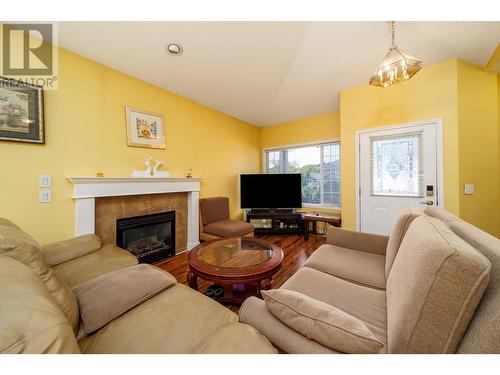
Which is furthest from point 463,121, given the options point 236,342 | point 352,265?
point 236,342

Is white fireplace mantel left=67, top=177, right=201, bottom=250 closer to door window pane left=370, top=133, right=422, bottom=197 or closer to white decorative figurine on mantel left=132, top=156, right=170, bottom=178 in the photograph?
white decorative figurine on mantel left=132, top=156, right=170, bottom=178

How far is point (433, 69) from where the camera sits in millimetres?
2230

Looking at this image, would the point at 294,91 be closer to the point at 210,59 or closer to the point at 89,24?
the point at 210,59

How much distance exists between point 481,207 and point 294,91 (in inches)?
110

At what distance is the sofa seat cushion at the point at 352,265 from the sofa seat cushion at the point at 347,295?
90mm

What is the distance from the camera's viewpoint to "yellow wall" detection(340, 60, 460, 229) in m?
2.14

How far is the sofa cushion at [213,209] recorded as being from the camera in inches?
128

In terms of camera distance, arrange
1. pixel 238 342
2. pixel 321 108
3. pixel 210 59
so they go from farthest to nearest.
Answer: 1. pixel 321 108
2. pixel 210 59
3. pixel 238 342

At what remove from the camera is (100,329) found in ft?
2.93

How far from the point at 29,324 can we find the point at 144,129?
2.56 metres

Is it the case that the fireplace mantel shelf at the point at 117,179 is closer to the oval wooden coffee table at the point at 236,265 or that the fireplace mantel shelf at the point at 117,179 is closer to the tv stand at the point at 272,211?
the oval wooden coffee table at the point at 236,265

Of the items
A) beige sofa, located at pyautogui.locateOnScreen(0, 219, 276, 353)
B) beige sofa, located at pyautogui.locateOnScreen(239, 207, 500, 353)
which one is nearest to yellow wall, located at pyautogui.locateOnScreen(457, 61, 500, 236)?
beige sofa, located at pyautogui.locateOnScreen(239, 207, 500, 353)

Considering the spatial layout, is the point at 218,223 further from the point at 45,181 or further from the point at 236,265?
the point at 45,181
